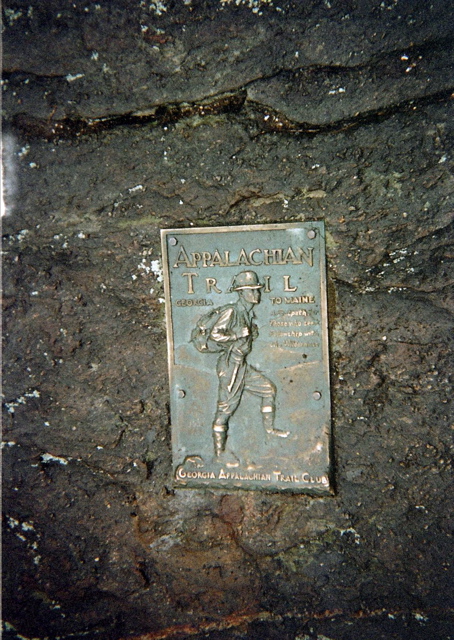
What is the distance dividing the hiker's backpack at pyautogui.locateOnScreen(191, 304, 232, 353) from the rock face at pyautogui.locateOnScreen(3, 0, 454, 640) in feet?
0.51

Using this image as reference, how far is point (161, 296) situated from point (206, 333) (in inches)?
9.7

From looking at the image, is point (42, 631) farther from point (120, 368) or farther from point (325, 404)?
point (325, 404)

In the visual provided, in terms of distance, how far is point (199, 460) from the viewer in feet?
6.77

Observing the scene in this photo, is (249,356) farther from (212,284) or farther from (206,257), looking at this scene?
(206,257)

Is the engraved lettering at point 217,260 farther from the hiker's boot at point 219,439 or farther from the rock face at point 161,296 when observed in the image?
the hiker's boot at point 219,439

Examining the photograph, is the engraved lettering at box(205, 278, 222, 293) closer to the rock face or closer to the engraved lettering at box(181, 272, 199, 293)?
the engraved lettering at box(181, 272, 199, 293)

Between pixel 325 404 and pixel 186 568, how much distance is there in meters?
0.97

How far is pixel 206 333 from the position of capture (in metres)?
2.00

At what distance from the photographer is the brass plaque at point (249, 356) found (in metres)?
1.93

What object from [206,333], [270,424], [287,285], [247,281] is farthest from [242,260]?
[270,424]

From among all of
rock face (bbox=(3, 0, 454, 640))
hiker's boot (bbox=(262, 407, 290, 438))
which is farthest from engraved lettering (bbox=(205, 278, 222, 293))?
hiker's boot (bbox=(262, 407, 290, 438))

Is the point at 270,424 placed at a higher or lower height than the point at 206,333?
lower

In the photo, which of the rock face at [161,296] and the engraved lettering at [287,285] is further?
the engraved lettering at [287,285]

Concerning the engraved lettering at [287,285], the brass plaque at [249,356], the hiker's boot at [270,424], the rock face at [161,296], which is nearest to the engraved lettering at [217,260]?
the brass plaque at [249,356]
